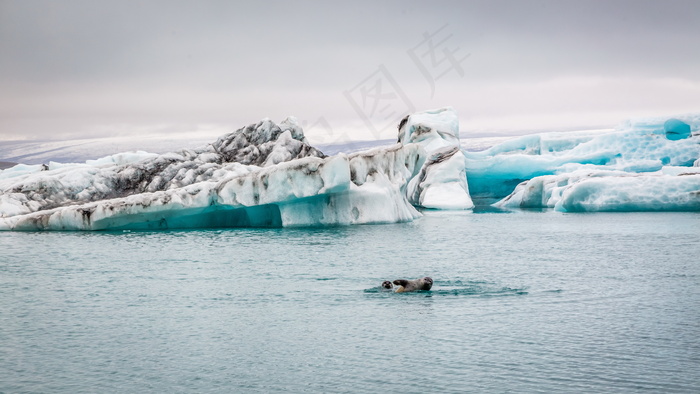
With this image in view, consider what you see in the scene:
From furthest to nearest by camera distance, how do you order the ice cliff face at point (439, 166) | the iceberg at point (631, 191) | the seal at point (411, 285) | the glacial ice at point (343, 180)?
the ice cliff face at point (439, 166), the iceberg at point (631, 191), the glacial ice at point (343, 180), the seal at point (411, 285)

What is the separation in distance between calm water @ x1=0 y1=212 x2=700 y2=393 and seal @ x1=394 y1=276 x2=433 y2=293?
24 cm

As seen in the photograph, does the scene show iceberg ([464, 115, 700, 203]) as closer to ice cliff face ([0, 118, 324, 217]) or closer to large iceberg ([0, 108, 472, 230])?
ice cliff face ([0, 118, 324, 217])

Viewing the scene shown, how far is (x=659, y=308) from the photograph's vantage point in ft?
37.0

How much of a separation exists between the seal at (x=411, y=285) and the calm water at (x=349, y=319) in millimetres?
241

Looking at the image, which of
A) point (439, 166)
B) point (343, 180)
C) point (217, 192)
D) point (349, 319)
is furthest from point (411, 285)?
point (439, 166)

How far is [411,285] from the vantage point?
13.1 meters

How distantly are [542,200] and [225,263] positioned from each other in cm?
2796

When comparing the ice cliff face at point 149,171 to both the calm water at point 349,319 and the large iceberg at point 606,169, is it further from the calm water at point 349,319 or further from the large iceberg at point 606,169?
the large iceberg at point 606,169

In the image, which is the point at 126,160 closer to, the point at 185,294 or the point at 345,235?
the point at 345,235

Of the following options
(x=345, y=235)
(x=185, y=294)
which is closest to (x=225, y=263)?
(x=185, y=294)

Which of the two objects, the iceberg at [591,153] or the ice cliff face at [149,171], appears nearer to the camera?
the ice cliff face at [149,171]

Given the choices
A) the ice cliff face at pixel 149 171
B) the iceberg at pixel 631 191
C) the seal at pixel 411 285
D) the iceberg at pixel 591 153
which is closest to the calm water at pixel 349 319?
the seal at pixel 411 285

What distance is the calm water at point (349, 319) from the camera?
7.95 metres

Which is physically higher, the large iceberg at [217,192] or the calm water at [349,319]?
the large iceberg at [217,192]
